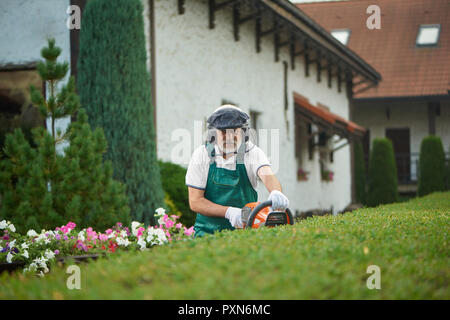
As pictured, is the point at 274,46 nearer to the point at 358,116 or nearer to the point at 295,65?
the point at 295,65

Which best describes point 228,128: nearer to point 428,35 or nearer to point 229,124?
point 229,124

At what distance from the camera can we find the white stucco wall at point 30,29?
316 inches

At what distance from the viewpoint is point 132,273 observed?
228 centimetres

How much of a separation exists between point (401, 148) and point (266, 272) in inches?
909

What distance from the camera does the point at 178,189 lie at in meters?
8.05

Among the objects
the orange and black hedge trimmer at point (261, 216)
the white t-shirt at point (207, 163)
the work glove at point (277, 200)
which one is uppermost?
the white t-shirt at point (207, 163)

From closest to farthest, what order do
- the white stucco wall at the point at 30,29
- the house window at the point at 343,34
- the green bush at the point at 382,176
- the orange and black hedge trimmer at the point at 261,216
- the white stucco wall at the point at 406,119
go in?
1. the orange and black hedge trimmer at the point at 261,216
2. the white stucco wall at the point at 30,29
3. the green bush at the point at 382,176
4. the white stucco wall at the point at 406,119
5. the house window at the point at 343,34

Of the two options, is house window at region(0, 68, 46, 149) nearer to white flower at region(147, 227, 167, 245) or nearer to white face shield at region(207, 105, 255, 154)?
white flower at region(147, 227, 167, 245)

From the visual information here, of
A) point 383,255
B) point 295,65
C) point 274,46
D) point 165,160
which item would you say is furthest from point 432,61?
point 383,255

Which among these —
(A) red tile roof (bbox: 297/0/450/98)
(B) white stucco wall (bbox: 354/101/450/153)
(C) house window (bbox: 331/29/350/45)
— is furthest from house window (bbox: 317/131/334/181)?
(C) house window (bbox: 331/29/350/45)

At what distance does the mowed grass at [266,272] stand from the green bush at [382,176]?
15.0 metres

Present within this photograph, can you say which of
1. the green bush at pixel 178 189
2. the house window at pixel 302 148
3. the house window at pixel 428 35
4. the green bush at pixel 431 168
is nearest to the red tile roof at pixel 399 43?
the house window at pixel 428 35

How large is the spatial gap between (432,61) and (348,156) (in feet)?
17.9

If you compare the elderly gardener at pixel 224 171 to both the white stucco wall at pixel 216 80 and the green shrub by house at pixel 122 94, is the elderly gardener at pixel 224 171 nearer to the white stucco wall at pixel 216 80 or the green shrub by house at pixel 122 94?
the white stucco wall at pixel 216 80
